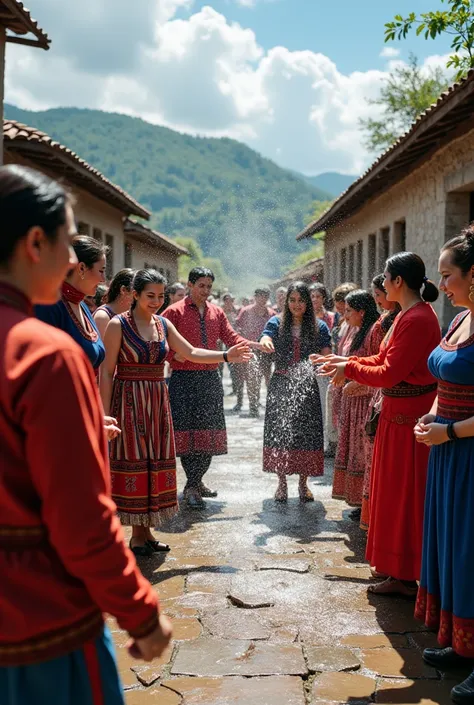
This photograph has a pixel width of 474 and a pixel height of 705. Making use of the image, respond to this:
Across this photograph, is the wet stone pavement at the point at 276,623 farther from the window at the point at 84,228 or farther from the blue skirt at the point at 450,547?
the window at the point at 84,228

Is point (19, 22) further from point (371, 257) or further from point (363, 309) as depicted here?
point (371, 257)

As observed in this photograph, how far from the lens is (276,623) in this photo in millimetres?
4160

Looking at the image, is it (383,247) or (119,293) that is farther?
(383,247)

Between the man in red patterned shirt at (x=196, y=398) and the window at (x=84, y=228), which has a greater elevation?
the window at (x=84, y=228)

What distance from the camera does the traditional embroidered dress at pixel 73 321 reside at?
3.75 meters

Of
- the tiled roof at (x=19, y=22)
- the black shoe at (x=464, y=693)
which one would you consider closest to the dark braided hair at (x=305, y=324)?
the black shoe at (x=464, y=693)

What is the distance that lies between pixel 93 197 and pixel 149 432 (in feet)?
44.7

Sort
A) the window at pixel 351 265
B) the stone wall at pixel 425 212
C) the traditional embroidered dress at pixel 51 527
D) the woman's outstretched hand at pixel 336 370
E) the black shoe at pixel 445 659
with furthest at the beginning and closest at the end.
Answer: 1. the window at pixel 351 265
2. the stone wall at pixel 425 212
3. the woman's outstretched hand at pixel 336 370
4. the black shoe at pixel 445 659
5. the traditional embroidered dress at pixel 51 527

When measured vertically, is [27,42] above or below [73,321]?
above

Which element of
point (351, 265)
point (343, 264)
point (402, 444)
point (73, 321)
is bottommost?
point (402, 444)

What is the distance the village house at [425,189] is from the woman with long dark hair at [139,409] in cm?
394

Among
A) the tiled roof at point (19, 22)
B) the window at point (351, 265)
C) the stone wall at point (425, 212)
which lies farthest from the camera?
the window at point (351, 265)

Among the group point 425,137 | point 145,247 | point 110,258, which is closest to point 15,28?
point 425,137

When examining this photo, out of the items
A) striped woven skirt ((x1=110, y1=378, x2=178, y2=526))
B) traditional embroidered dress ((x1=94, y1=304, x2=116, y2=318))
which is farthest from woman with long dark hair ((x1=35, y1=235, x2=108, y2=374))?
traditional embroidered dress ((x1=94, y1=304, x2=116, y2=318))
